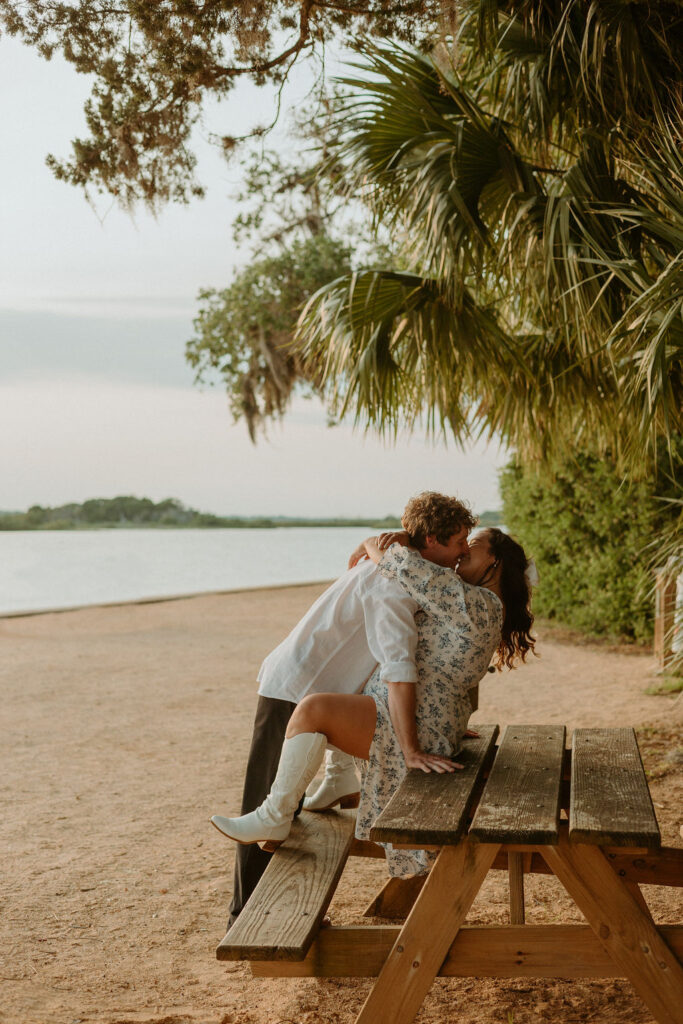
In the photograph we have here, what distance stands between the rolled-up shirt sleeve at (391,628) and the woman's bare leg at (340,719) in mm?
136

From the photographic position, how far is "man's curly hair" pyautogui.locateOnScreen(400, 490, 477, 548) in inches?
125

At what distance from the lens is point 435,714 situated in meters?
3.12

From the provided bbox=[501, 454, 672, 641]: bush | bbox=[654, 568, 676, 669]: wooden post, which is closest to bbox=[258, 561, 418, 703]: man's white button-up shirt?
bbox=[654, 568, 676, 669]: wooden post

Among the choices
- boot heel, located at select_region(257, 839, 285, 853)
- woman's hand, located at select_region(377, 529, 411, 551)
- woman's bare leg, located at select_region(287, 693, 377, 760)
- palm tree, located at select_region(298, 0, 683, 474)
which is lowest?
boot heel, located at select_region(257, 839, 285, 853)

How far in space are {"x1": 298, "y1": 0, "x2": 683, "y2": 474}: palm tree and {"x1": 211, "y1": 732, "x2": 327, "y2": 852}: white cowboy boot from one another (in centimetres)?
272

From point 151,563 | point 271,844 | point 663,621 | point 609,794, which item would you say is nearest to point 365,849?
point 271,844

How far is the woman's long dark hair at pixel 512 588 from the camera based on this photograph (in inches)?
131

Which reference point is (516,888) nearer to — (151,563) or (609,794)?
(609,794)

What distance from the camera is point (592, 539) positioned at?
10969mm

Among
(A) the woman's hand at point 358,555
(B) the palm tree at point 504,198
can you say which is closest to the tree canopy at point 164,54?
(B) the palm tree at point 504,198

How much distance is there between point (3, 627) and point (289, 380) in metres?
7.16

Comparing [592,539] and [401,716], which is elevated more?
[592,539]

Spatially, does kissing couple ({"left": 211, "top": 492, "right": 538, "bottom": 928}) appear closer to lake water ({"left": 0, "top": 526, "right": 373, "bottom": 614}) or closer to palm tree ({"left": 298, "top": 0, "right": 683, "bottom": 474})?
palm tree ({"left": 298, "top": 0, "right": 683, "bottom": 474})

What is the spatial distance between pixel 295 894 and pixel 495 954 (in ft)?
1.89
